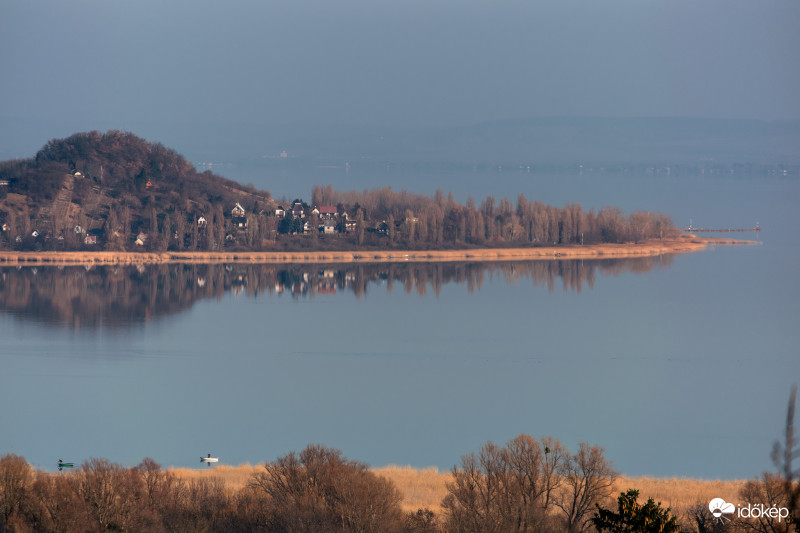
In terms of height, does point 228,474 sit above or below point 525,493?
below

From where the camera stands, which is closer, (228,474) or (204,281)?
(228,474)

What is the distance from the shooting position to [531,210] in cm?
7562

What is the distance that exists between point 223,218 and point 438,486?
2328 inches

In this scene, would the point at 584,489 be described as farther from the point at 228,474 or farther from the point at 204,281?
the point at 204,281

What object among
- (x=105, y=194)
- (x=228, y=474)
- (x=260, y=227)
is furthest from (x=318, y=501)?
(x=105, y=194)

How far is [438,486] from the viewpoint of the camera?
695 inches

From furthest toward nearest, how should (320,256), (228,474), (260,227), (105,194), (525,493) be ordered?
(105,194) < (260,227) < (320,256) < (228,474) < (525,493)

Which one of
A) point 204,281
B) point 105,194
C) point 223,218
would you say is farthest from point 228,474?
point 105,194

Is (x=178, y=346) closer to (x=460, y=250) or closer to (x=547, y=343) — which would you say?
(x=547, y=343)

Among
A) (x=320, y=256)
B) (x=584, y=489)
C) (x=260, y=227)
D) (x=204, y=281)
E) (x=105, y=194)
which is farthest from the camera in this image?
(x=105, y=194)

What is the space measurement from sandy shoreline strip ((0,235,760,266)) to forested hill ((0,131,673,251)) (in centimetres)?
171

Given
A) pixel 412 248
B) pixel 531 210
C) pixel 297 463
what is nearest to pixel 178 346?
pixel 297 463

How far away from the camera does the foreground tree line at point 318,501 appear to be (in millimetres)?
12312

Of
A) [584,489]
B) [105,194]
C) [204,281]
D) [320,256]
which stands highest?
[105,194]
